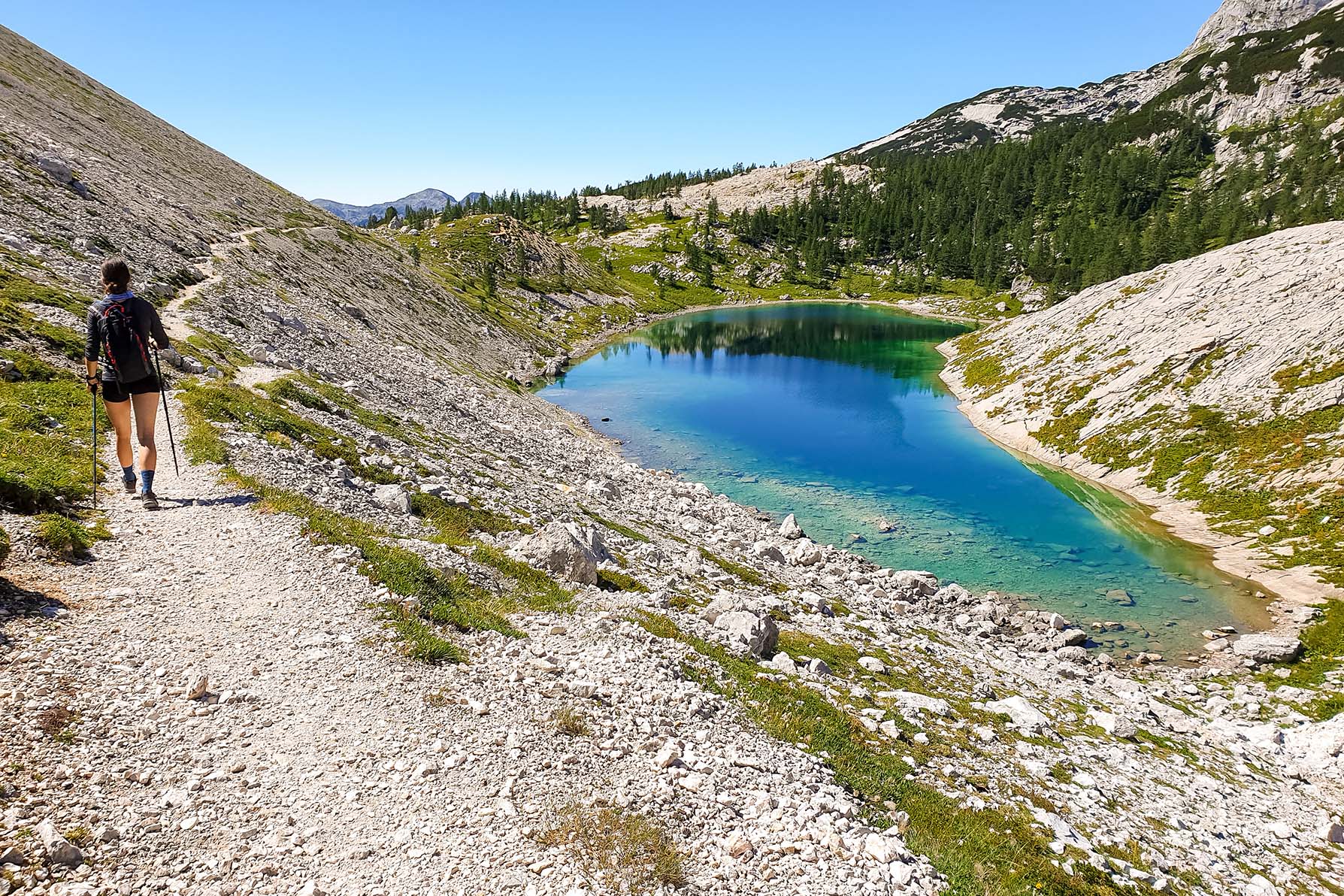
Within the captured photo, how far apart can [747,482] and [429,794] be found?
4530cm

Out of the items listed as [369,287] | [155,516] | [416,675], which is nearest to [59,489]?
[155,516]

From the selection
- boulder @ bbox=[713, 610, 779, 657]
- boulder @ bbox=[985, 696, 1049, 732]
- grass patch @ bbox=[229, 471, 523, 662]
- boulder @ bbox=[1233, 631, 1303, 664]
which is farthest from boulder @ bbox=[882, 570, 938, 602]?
grass patch @ bbox=[229, 471, 523, 662]

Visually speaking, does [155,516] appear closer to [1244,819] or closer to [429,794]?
[429,794]

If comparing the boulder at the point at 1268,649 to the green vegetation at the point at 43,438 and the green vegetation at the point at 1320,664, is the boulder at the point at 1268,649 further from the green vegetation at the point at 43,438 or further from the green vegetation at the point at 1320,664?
the green vegetation at the point at 43,438

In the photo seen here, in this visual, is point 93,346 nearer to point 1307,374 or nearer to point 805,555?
point 805,555

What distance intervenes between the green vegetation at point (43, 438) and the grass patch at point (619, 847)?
43.8 feet

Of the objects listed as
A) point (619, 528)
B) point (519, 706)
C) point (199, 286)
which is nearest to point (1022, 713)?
point (519, 706)

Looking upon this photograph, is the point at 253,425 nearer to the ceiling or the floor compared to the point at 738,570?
nearer to the ceiling

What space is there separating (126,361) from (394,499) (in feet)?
29.5

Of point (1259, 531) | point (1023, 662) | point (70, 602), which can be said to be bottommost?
point (1023, 662)

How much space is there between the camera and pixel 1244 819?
53.1 feet

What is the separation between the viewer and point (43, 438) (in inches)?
649

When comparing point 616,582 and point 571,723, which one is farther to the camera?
point 616,582

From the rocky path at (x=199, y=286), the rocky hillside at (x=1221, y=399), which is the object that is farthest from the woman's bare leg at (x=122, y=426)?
the rocky hillside at (x=1221, y=399)
